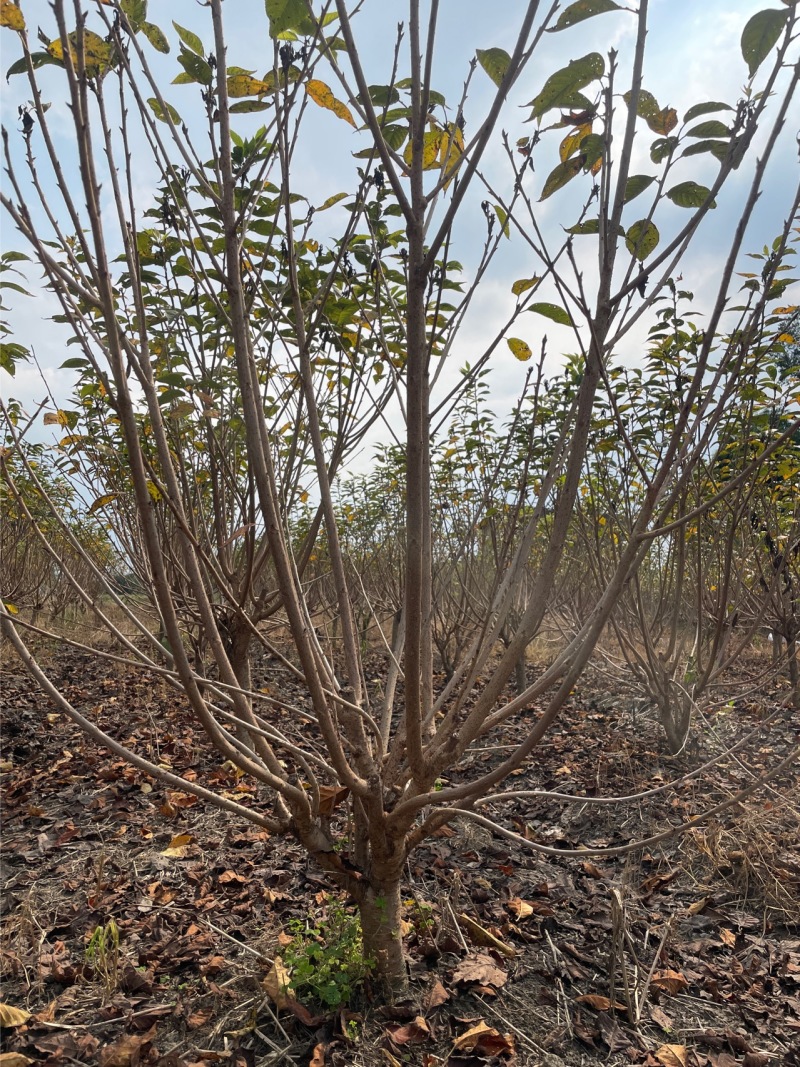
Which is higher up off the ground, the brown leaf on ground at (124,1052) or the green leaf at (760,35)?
the green leaf at (760,35)

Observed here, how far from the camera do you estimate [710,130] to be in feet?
3.59

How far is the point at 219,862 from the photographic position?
260 centimetres

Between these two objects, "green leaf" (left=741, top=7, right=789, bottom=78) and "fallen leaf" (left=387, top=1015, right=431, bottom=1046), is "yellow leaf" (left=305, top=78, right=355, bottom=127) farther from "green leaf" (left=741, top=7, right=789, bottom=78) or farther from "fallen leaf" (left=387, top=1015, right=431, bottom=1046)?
"fallen leaf" (left=387, top=1015, right=431, bottom=1046)

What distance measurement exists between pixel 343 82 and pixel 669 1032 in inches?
98.5

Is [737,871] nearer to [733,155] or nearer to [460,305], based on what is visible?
[460,305]

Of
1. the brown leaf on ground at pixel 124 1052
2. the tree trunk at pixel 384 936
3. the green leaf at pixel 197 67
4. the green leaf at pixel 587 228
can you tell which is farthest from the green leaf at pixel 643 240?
the brown leaf on ground at pixel 124 1052

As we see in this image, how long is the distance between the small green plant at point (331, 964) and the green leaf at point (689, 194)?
6.56ft

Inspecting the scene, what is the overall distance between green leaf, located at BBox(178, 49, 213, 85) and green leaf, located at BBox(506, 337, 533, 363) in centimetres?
86

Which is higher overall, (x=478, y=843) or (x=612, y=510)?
(x=612, y=510)

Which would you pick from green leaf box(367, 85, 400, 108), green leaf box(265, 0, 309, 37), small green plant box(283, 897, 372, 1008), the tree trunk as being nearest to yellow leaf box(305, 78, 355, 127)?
green leaf box(367, 85, 400, 108)

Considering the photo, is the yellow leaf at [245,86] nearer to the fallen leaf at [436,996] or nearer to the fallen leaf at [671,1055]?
the fallen leaf at [436,996]

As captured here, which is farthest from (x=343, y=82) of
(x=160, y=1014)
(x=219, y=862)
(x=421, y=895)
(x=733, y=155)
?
(x=219, y=862)

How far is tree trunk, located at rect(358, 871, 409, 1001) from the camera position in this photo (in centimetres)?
175

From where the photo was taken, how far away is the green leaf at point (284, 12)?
41.8 inches
